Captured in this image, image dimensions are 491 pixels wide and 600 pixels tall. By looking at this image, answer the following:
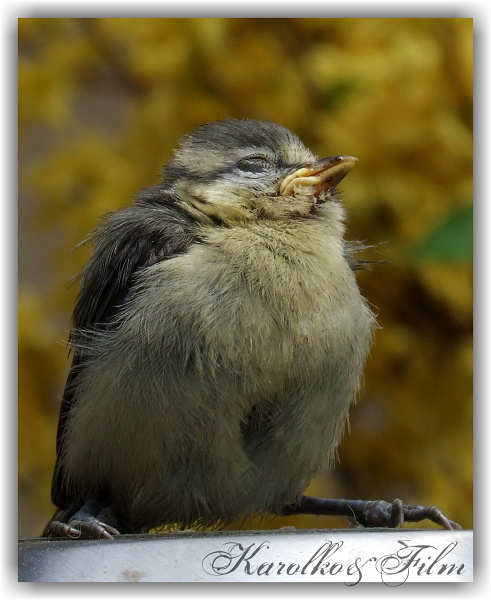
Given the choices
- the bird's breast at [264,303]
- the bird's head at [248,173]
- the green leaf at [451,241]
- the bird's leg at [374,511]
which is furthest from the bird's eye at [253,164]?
Result: the bird's leg at [374,511]

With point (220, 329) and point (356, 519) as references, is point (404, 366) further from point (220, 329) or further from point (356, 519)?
point (220, 329)

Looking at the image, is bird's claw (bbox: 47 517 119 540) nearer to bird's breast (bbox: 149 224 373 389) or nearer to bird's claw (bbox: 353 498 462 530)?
bird's breast (bbox: 149 224 373 389)

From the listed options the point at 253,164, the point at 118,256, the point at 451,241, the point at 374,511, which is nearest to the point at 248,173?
the point at 253,164

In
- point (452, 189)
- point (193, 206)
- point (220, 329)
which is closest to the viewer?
point (220, 329)

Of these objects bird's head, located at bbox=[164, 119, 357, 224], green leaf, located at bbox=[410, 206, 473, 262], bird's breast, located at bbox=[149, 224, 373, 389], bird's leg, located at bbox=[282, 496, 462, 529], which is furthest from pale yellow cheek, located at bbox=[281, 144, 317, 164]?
bird's leg, located at bbox=[282, 496, 462, 529]

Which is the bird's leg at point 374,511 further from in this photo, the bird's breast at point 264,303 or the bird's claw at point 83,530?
the bird's claw at point 83,530

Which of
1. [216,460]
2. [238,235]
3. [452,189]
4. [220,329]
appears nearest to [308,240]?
[238,235]
